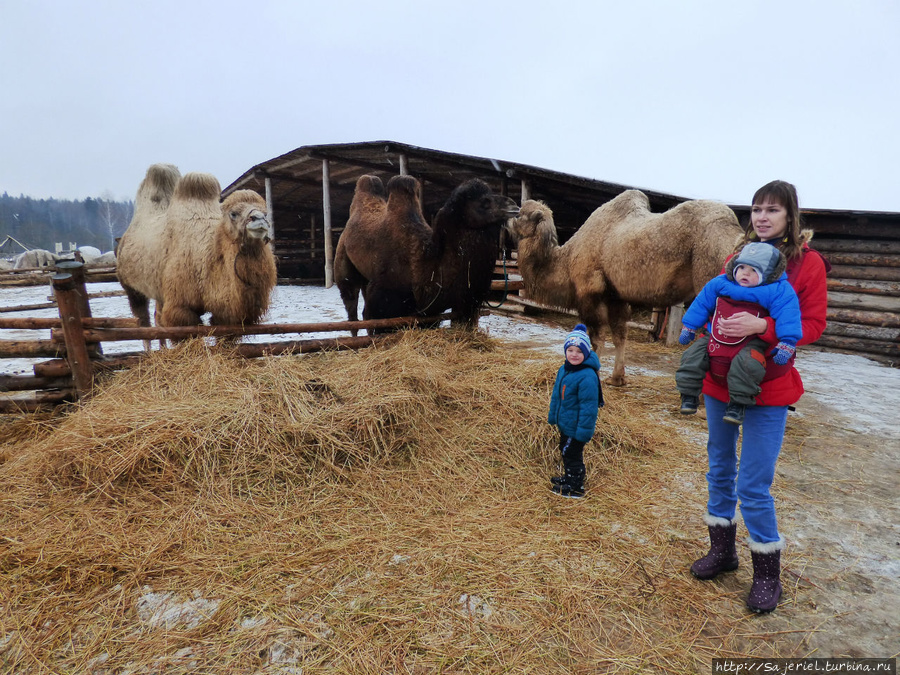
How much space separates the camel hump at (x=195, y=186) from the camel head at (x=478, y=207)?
8.41 feet

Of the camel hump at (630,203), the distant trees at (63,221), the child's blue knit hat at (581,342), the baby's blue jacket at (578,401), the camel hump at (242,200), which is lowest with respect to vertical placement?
the baby's blue jacket at (578,401)

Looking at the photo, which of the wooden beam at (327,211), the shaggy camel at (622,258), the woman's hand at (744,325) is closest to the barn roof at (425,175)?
the wooden beam at (327,211)

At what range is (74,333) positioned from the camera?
3.47 metres

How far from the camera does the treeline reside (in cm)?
6319

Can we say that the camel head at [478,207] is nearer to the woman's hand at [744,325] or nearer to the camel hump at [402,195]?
the camel hump at [402,195]

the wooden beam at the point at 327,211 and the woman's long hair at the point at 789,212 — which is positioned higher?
the wooden beam at the point at 327,211

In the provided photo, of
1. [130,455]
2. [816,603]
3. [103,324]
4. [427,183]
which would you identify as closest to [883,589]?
[816,603]

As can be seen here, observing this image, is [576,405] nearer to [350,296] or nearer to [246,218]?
[246,218]

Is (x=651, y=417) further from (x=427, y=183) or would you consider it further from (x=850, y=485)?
(x=427, y=183)

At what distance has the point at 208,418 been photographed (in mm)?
2906

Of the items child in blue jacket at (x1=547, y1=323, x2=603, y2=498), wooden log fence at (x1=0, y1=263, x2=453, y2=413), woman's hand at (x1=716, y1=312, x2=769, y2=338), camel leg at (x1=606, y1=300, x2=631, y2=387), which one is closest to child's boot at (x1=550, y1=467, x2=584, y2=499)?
child in blue jacket at (x1=547, y1=323, x2=603, y2=498)

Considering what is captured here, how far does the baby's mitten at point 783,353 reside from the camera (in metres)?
1.73

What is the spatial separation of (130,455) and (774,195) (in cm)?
371

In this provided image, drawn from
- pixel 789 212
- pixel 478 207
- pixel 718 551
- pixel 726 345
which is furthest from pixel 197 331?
pixel 789 212
